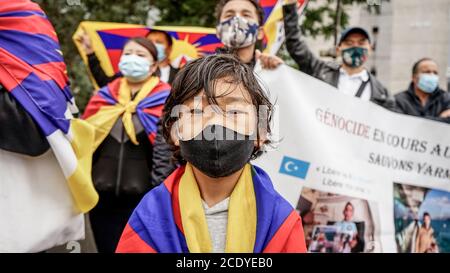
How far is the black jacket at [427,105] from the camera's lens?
172 inches

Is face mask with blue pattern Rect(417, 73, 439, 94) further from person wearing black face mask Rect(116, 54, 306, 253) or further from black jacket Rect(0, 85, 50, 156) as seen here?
black jacket Rect(0, 85, 50, 156)

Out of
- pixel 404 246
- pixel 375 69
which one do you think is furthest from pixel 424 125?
pixel 375 69

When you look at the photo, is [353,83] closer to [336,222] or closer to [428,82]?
[428,82]

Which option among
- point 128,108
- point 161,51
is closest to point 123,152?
point 128,108

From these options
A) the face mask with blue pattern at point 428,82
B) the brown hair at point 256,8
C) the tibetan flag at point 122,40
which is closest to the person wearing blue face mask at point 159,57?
the tibetan flag at point 122,40

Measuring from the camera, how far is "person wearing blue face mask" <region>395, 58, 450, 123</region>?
4.38 m

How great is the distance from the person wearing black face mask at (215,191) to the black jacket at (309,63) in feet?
6.22

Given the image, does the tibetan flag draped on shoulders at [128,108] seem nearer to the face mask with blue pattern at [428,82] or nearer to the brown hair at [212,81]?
the brown hair at [212,81]

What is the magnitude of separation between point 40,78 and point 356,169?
81.1 inches

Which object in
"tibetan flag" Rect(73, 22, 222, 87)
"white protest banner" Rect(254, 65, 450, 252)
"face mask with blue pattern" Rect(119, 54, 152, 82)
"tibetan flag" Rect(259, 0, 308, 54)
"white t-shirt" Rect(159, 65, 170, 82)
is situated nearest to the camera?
"white protest banner" Rect(254, 65, 450, 252)

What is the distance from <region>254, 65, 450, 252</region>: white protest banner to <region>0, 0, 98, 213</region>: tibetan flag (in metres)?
1.13

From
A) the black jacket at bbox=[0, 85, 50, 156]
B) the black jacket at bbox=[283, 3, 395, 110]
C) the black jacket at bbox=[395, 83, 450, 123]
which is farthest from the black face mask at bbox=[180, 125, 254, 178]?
the black jacket at bbox=[395, 83, 450, 123]

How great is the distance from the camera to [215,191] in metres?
1.84
